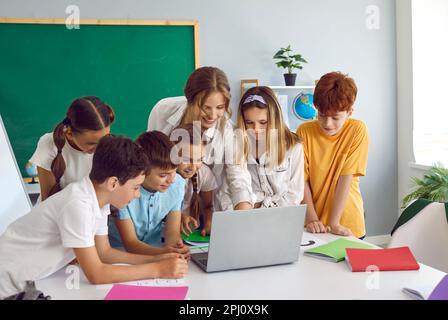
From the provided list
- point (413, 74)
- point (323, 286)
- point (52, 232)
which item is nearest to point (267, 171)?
point (323, 286)

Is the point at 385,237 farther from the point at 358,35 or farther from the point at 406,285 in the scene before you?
the point at 406,285

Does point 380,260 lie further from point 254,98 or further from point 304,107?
point 304,107

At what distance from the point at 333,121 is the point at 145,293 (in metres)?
1.19

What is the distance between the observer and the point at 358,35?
4.63 meters

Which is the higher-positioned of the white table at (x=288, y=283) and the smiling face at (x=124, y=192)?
the smiling face at (x=124, y=192)

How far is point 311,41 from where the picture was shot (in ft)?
14.6

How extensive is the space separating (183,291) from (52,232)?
46cm

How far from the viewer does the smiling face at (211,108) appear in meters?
2.10

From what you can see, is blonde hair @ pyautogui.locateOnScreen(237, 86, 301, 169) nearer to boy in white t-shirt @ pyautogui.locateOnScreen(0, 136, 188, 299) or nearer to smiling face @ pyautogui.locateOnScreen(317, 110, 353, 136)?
smiling face @ pyautogui.locateOnScreen(317, 110, 353, 136)

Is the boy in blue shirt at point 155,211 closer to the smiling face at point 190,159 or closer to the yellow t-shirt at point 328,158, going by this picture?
the smiling face at point 190,159

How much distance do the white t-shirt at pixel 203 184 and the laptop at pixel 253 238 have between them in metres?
0.56

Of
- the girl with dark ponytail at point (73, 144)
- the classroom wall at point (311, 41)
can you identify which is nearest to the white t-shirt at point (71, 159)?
the girl with dark ponytail at point (73, 144)

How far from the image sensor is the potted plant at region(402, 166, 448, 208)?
12.9 feet

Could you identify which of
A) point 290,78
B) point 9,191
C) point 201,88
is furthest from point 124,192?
point 290,78
